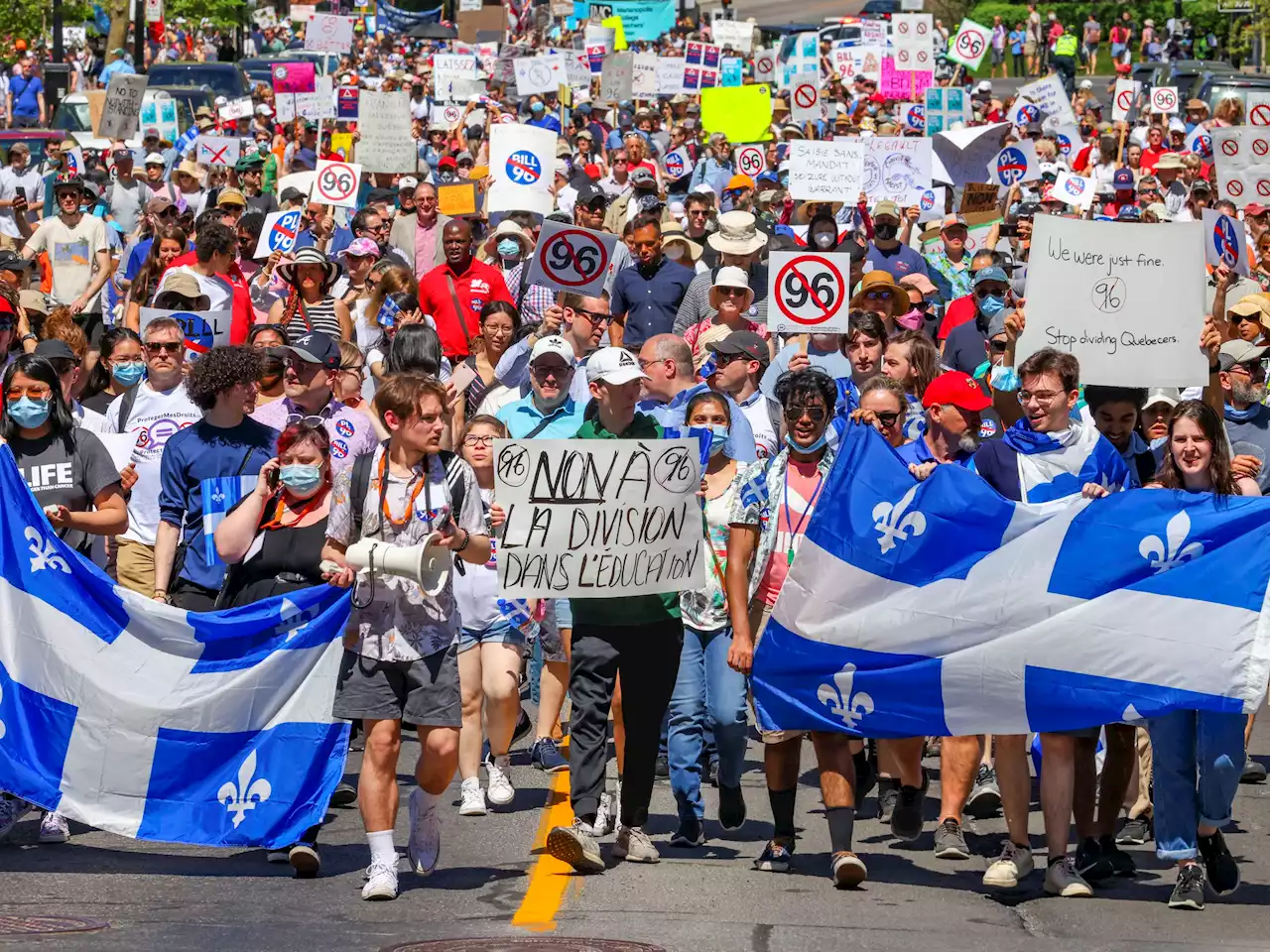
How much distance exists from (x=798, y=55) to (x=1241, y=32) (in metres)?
27.3

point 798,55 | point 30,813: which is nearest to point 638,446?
point 30,813

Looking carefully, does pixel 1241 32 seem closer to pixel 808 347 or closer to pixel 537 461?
pixel 808 347

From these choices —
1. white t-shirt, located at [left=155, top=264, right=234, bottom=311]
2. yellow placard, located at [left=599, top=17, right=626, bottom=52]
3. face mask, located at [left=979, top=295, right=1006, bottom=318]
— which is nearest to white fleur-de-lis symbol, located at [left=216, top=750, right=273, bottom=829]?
white t-shirt, located at [left=155, top=264, right=234, bottom=311]

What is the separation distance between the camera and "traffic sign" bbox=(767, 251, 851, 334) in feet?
41.2

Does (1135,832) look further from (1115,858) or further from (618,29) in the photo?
(618,29)

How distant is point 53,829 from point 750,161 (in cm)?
1631

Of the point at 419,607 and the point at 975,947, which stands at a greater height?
the point at 419,607

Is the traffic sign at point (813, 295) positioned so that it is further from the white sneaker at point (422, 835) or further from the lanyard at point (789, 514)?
the white sneaker at point (422, 835)

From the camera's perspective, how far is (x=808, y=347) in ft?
41.8

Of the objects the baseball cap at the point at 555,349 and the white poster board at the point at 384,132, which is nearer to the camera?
the baseball cap at the point at 555,349

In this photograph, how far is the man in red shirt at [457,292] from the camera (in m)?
14.1

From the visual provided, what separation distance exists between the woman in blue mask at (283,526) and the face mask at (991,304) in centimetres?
713

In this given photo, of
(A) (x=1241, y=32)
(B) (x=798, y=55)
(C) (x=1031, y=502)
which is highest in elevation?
(A) (x=1241, y=32)

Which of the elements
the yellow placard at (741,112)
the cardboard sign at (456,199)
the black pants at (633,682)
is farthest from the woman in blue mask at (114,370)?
the yellow placard at (741,112)
